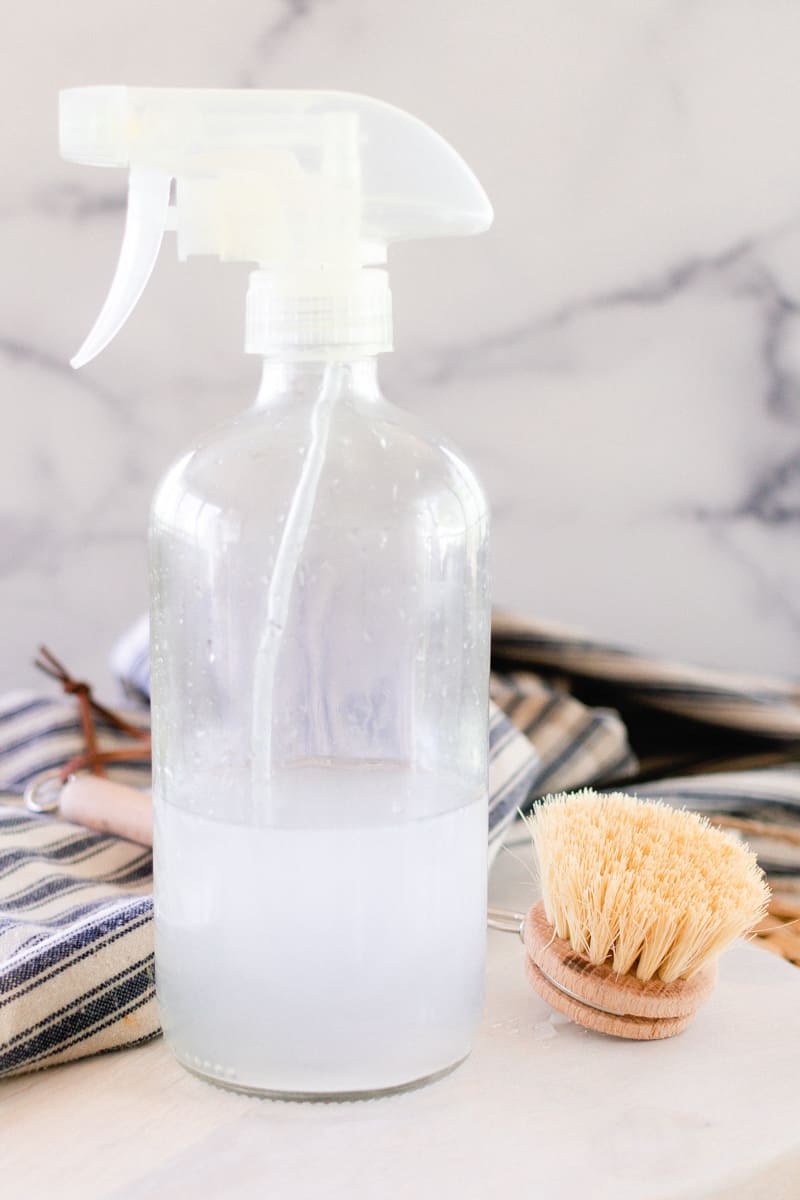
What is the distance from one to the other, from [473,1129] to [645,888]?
102 millimetres

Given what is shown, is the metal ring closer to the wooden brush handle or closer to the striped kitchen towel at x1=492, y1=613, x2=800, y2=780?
the wooden brush handle

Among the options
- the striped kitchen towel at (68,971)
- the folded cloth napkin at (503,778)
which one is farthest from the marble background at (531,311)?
the striped kitchen towel at (68,971)

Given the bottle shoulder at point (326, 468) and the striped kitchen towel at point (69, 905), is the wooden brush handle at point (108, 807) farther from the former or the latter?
the bottle shoulder at point (326, 468)

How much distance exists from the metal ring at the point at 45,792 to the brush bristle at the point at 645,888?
31cm

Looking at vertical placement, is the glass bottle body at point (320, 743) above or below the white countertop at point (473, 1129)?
above

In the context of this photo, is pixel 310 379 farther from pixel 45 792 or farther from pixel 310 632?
pixel 45 792

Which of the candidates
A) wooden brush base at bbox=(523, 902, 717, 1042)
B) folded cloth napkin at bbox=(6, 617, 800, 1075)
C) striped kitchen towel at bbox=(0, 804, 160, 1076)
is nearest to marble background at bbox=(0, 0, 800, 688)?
folded cloth napkin at bbox=(6, 617, 800, 1075)

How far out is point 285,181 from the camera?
48 cm

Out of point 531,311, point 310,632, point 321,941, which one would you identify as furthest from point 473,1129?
point 531,311

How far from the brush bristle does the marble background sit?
1.68 feet

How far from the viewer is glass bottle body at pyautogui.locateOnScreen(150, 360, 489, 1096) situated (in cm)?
48

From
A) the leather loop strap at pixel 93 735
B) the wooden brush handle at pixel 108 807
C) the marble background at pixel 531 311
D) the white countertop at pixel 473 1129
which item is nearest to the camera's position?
the white countertop at pixel 473 1129

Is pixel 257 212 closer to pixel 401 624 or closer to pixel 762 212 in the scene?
pixel 401 624

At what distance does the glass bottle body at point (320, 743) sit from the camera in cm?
48
